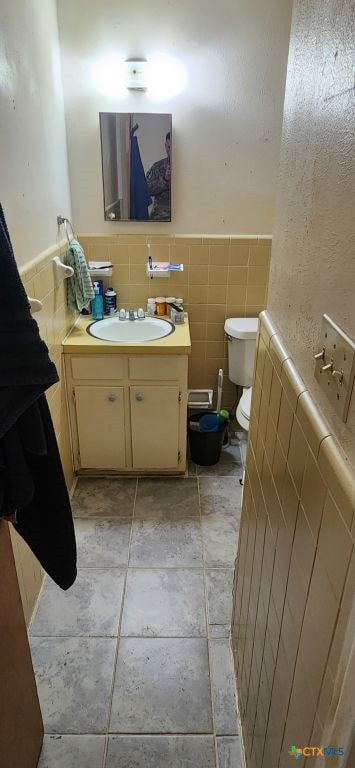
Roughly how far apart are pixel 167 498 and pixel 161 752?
1.15 meters

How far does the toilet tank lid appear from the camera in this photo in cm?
253

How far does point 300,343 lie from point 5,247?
0.55 m

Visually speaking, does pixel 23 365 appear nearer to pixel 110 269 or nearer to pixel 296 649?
pixel 296 649

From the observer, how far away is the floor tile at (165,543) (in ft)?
6.58

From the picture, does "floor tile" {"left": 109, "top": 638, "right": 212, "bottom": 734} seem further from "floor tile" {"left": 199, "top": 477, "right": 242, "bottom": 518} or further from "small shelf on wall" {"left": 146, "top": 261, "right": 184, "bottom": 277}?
"small shelf on wall" {"left": 146, "top": 261, "right": 184, "bottom": 277}

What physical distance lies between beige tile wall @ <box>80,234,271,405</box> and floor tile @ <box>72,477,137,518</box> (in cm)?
89

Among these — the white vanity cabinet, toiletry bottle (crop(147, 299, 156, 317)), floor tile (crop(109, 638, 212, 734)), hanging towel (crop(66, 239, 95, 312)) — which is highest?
hanging towel (crop(66, 239, 95, 312))

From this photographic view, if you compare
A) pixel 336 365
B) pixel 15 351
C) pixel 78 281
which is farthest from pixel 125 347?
pixel 336 365

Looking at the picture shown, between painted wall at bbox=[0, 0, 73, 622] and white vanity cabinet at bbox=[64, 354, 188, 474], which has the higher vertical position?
painted wall at bbox=[0, 0, 73, 622]

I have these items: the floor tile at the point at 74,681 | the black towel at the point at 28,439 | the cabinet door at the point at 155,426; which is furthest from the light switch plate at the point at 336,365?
the cabinet door at the point at 155,426

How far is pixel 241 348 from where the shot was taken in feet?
8.55

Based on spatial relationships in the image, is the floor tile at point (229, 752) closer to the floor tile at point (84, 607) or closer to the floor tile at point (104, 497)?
the floor tile at point (84, 607)

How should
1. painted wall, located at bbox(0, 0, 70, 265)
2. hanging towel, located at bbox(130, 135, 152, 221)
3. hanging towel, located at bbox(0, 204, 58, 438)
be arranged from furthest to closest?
hanging towel, located at bbox(130, 135, 152, 221) < painted wall, located at bbox(0, 0, 70, 265) < hanging towel, located at bbox(0, 204, 58, 438)

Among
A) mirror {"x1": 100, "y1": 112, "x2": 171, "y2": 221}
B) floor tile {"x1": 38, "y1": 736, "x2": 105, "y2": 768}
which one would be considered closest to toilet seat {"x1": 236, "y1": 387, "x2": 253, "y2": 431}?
mirror {"x1": 100, "y1": 112, "x2": 171, "y2": 221}
